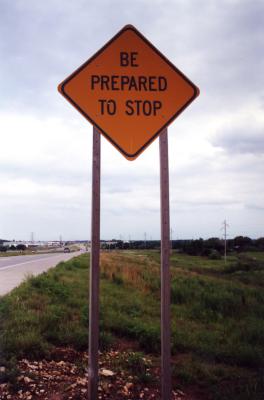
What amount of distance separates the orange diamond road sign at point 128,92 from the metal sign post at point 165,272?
0.90ft

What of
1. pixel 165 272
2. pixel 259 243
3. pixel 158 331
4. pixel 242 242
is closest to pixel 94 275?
pixel 165 272

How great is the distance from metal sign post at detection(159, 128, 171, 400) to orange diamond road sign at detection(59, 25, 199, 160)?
0.28 meters

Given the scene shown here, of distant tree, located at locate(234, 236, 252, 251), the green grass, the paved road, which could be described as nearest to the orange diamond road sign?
the green grass

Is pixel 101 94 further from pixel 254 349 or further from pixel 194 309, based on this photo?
pixel 194 309

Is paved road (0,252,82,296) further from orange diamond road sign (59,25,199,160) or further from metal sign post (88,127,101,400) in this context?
orange diamond road sign (59,25,199,160)

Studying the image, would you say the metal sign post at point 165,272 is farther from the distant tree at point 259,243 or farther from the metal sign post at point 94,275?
the distant tree at point 259,243

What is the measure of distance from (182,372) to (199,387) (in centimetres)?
27

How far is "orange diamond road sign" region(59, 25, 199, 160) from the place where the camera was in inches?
122

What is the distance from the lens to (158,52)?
322 centimetres

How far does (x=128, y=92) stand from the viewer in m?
3.11

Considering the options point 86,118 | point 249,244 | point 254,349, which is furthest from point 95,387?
point 249,244

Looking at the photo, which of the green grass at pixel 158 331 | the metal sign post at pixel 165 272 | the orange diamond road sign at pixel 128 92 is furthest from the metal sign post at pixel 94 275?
the green grass at pixel 158 331

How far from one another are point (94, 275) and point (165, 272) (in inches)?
23.9

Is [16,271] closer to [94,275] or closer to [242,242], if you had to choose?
[94,275]
